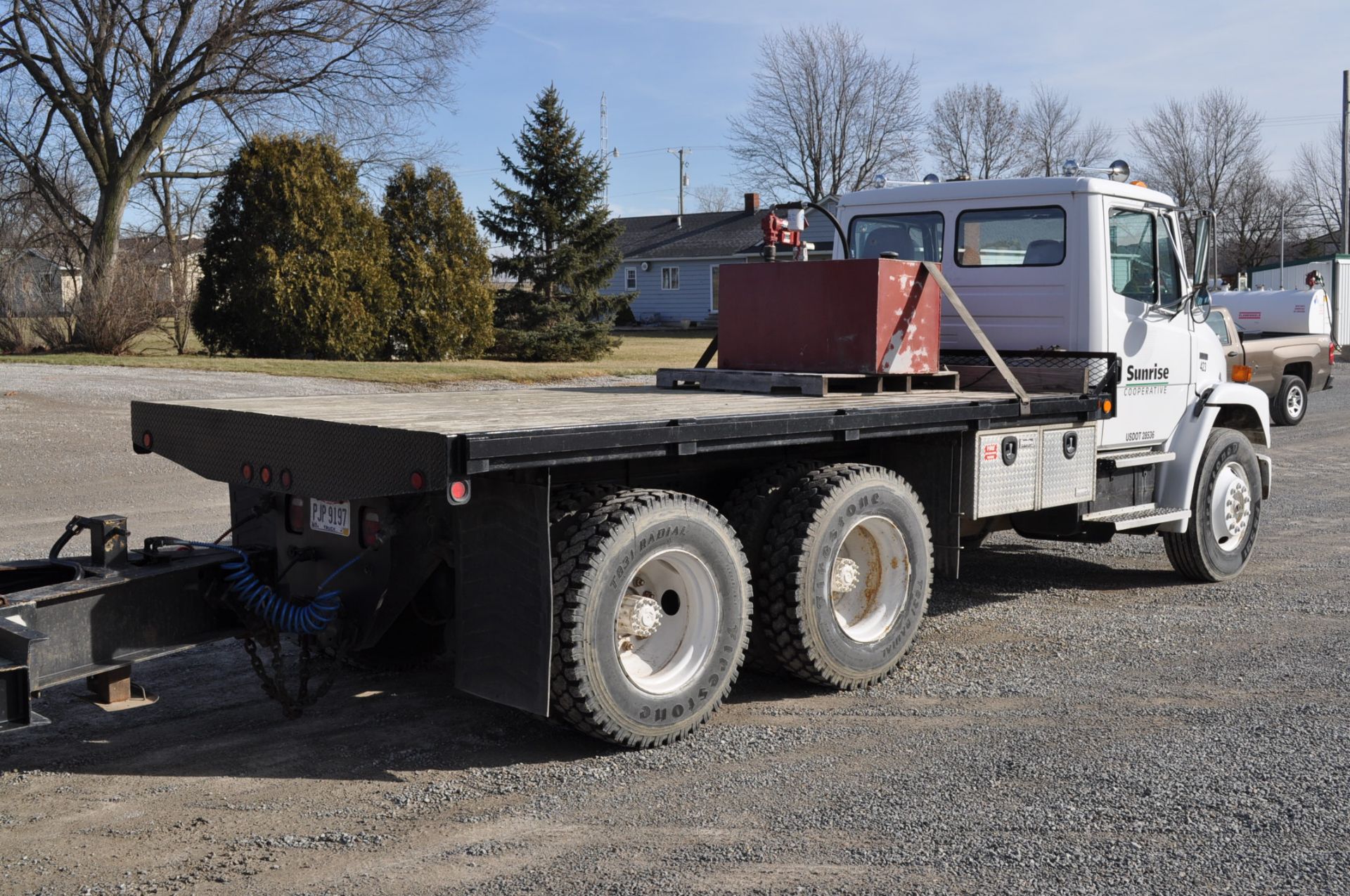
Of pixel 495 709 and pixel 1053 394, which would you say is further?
pixel 1053 394

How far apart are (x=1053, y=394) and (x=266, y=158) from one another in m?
18.7

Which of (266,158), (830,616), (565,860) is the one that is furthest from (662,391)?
(266,158)

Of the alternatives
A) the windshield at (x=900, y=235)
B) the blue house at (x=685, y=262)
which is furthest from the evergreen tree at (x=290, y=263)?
the blue house at (x=685, y=262)

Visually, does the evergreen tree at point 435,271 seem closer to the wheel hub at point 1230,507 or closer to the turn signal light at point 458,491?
the wheel hub at point 1230,507

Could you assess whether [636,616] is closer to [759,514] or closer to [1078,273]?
[759,514]

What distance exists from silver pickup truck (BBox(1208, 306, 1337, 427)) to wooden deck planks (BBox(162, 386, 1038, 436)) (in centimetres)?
1366

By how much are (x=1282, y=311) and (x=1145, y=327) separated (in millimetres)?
15300

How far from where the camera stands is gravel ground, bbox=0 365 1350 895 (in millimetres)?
3889

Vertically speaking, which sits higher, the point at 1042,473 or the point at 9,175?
the point at 9,175

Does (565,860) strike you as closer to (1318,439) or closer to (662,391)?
(662,391)

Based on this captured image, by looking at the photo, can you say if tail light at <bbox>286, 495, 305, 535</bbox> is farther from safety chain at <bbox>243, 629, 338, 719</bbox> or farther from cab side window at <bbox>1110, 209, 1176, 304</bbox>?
cab side window at <bbox>1110, 209, 1176, 304</bbox>

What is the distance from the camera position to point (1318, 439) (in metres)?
17.1

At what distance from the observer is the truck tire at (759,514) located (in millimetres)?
5617

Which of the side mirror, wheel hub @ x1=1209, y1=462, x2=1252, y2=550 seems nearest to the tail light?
the side mirror
